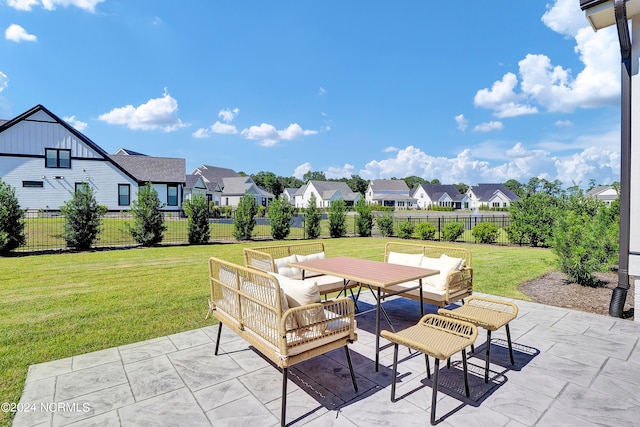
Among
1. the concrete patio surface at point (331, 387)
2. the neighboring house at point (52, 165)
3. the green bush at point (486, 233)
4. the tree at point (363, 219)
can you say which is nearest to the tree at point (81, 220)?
the neighboring house at point (52, 165)

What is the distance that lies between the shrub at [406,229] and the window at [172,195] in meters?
18.9

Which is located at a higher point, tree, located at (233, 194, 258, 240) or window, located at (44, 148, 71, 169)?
window, located at (44, 148, 71, 169)

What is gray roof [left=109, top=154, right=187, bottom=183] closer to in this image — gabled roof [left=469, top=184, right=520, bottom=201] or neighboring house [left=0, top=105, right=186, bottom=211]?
neighboring house [left=0, top=105, right=186, bottom=211]

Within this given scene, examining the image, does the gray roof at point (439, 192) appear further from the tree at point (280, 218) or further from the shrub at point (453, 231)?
the tree at point (280, 218)

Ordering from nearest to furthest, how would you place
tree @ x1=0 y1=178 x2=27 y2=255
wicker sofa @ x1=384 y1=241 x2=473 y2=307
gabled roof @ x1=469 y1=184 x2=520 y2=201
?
1. wicker sofa @ x1=384 y1=241 x2=473 y2=307
2. tree @ x1=0 y1=178 x2=27 y2=255
3. gabled roof @ x1=469 y1=184 x2=520 y2=201

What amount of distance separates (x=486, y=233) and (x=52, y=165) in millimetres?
26045

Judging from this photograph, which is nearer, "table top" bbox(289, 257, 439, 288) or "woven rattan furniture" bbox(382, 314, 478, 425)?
"woven rattan furniture" bbox(382, 314, 478, 425)

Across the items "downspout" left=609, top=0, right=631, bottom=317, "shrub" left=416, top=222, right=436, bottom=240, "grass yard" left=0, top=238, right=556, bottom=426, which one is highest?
"downspout" left=609, top=0, right=631, bottom=317

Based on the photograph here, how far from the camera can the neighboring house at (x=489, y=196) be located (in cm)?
6400

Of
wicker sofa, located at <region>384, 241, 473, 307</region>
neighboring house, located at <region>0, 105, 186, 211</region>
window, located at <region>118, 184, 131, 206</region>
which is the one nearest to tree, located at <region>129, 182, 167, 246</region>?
neighboring house, located at <region>0, 105, 186, 211</region>

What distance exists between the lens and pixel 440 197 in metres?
66.9

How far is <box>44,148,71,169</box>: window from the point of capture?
2069 centimetres

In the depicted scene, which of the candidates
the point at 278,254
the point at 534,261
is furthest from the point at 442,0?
the point at 278,254

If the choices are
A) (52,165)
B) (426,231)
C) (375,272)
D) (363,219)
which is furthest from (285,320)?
(52,165)
